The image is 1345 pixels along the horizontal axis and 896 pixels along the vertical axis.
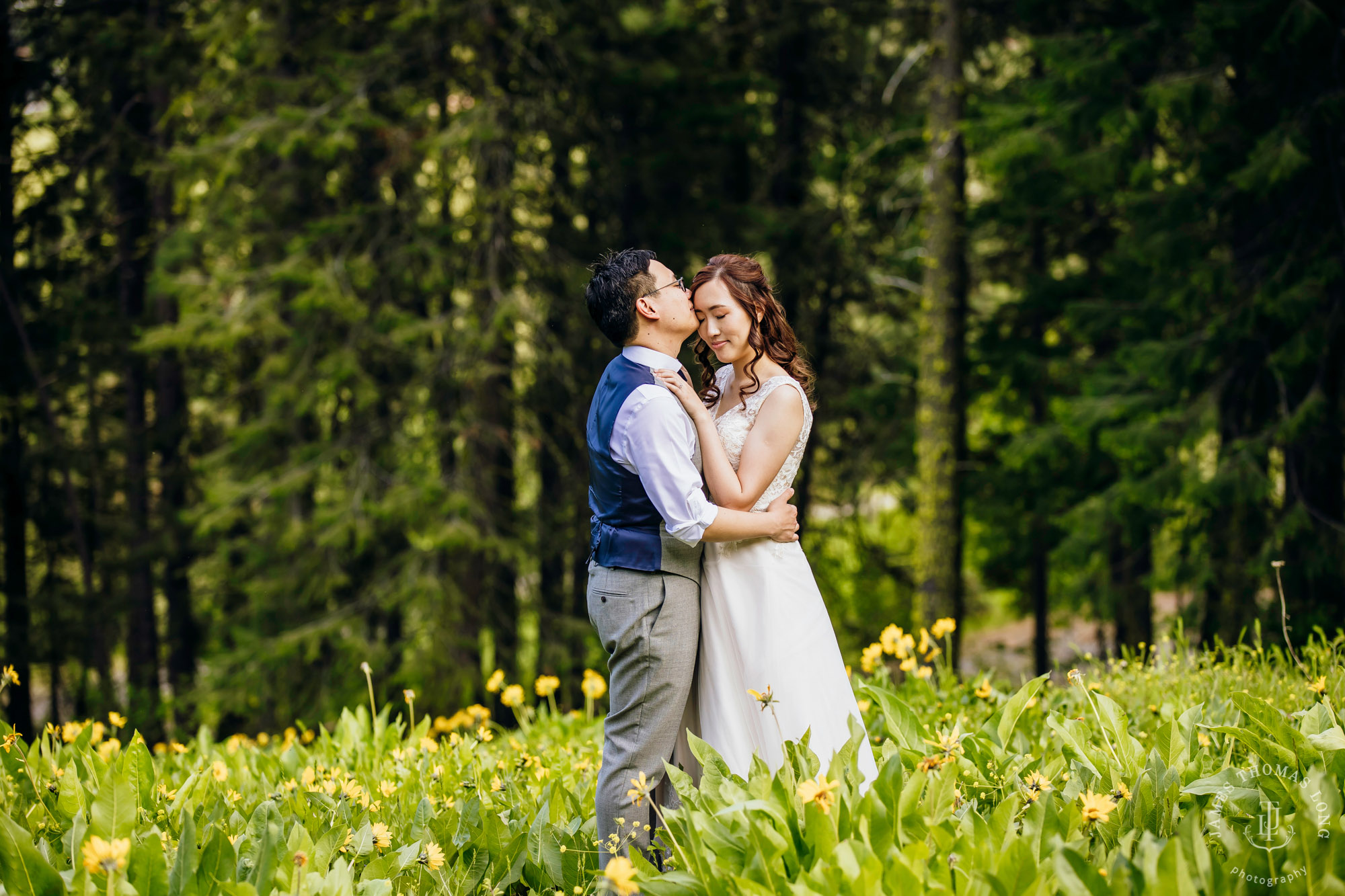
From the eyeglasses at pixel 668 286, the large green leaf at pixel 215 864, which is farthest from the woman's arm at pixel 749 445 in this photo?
the large green leaf at pixel 215 864

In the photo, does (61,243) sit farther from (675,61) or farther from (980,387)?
(980,387)

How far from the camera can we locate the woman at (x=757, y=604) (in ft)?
9.59

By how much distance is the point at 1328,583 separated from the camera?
22.2 feet

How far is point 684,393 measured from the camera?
9.25 feet

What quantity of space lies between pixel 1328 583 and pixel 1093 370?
3.84 metres

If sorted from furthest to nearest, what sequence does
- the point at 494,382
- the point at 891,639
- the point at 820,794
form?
the point at 494,382 < the point at 891,639 < the point at 820,794

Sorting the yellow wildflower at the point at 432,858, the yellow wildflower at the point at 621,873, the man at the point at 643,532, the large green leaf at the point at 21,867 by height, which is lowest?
the yellow wildflower at the point at 432,858

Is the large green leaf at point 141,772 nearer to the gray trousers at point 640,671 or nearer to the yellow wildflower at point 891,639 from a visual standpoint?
the gray trousers at point 640,671

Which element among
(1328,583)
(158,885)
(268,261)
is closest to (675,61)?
(268,261)

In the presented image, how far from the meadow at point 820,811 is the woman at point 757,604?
0.11 meters

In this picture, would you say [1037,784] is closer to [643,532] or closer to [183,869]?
[643,532]

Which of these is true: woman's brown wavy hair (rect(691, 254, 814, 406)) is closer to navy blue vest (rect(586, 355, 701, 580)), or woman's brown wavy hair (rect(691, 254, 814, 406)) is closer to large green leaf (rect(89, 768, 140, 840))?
navy blue vest (rect(586, 355, 701, 580))

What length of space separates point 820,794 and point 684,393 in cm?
125

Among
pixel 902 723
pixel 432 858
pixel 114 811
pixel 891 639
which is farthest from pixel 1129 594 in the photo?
pixel 114 811
